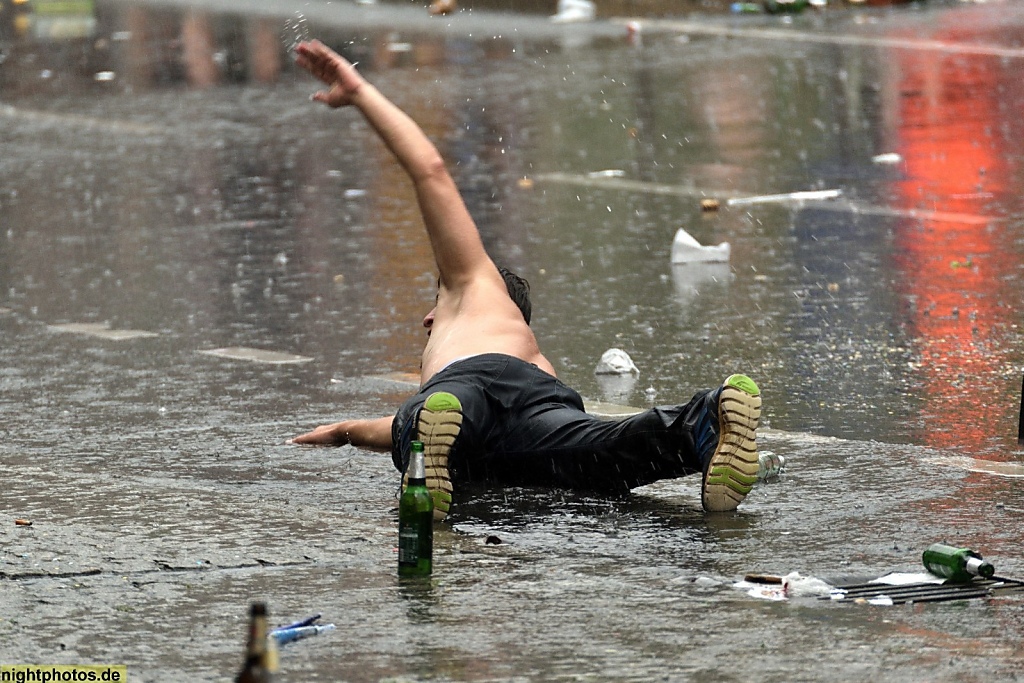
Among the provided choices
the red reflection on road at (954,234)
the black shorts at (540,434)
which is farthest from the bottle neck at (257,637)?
the red reflection on road at (954,234)

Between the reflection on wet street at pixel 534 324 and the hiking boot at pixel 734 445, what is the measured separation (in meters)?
0.09

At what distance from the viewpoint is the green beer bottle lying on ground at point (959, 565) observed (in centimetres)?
479

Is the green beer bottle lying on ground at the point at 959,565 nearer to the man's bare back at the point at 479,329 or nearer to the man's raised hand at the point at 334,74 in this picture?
the man's bare back at the point at 479,329

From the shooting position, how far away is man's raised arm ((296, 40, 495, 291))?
6562 mm

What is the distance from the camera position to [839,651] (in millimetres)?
4250

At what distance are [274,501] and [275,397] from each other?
5.56ft

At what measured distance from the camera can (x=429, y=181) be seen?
21.5 feet

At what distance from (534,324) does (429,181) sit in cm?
231

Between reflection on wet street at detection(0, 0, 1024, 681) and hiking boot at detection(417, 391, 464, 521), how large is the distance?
0.16 m

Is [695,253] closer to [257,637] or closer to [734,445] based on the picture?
[734,445]

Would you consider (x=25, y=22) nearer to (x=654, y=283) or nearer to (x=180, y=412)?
(x=654, y=283)

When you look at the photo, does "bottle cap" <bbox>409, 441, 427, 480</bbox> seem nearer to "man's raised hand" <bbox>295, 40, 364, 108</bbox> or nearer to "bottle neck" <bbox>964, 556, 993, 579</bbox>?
Answer: "bottle neck" <bbox>964, 556, 993, 579</bbox>

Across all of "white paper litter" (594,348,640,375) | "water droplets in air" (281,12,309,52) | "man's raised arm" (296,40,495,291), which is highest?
"man's raised arm" (296,40,495,291)

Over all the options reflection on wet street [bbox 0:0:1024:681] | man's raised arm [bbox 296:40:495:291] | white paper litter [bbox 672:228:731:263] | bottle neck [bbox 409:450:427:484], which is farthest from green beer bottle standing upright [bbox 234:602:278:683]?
white paper litter [bbox 672:228:731:263]
